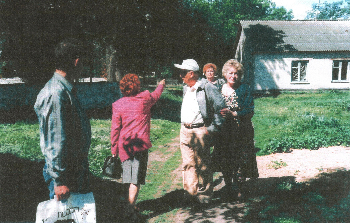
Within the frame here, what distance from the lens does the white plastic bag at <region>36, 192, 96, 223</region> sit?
8.09ft

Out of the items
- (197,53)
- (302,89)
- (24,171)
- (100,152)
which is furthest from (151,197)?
(197,53)

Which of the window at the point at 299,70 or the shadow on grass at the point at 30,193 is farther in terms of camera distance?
the window at the point at 299,70

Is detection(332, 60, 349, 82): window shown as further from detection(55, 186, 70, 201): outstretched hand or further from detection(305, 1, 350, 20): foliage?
detection(305, 1, 350, 20): foliage

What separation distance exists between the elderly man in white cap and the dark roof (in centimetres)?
2342

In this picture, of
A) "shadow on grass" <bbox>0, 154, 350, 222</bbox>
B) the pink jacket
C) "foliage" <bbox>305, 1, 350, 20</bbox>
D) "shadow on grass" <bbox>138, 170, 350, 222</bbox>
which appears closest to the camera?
"shadow on grass" <bbox>138, 170, 350, 222</bbox>

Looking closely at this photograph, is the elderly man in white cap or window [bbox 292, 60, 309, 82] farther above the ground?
window [bbox 292, 60, 309, 82]

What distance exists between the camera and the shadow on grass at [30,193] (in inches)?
182

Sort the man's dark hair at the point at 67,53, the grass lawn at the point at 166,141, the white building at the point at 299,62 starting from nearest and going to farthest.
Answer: the man's dark hair at the point at 67,53 → the grass lawn at the point at 166,141 → the white building at the point at 299,62

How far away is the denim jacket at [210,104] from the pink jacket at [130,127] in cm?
82

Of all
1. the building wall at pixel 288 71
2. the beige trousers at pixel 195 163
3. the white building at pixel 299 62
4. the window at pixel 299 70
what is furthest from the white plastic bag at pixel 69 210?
the window at pixel 299 70

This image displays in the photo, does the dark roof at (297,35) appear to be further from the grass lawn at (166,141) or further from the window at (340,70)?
the grass lawn at (166,141)

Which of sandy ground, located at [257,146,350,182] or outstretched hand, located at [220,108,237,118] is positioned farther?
sandy ground, located at [257,146,350,182]

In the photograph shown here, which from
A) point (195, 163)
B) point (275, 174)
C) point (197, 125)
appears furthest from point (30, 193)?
point (275, 174)

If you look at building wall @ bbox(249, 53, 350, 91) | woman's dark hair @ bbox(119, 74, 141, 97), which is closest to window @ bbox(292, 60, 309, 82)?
building wall @ bbox(249, 53, 350, 91)
